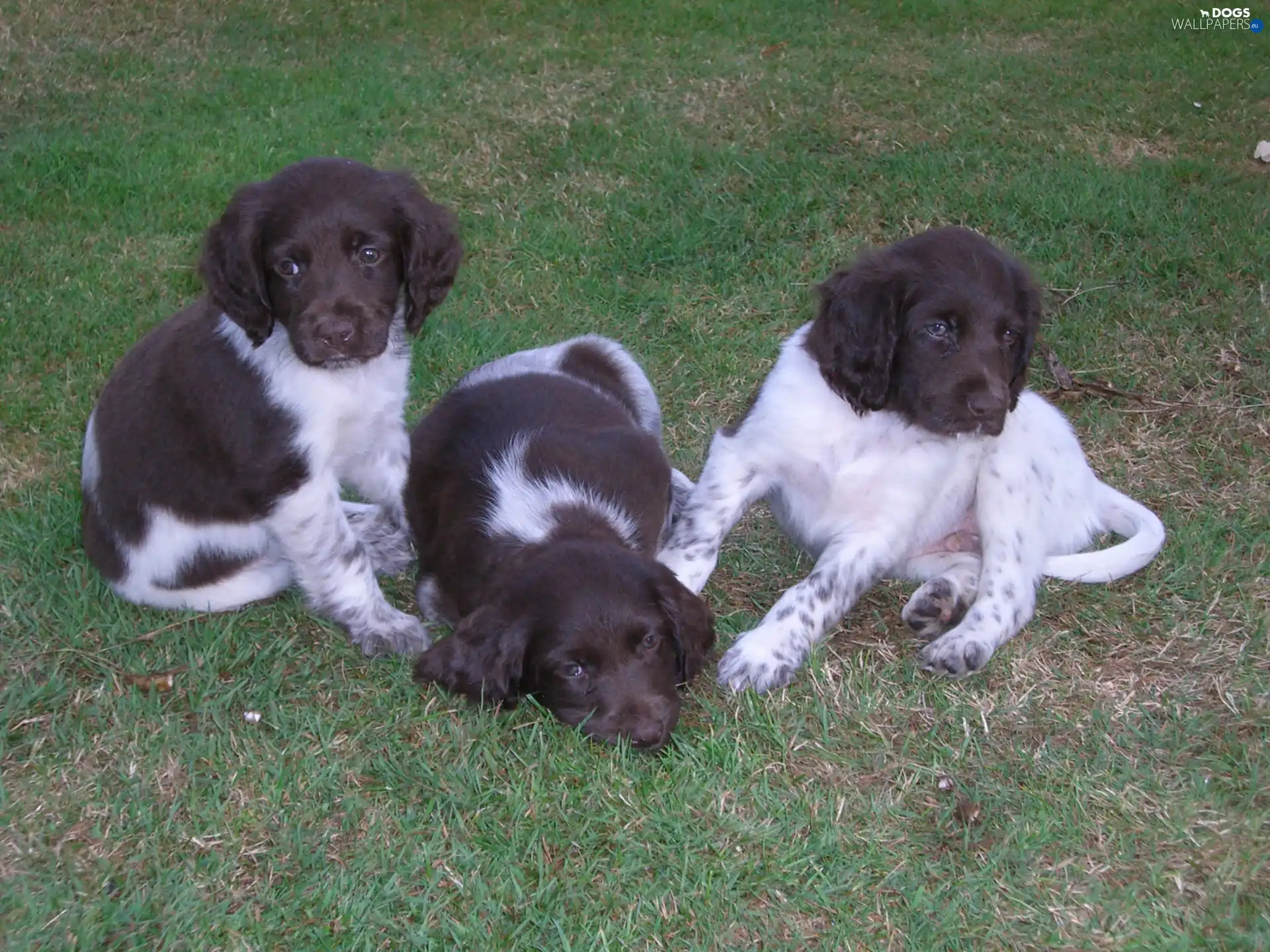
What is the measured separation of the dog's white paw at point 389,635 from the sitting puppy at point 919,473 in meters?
0.83

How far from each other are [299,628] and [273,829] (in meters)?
0.87

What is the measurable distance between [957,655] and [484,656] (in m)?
1.33

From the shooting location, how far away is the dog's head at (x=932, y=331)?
3520 mm

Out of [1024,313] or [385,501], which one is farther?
[385,501]

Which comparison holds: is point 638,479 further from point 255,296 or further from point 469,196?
point 469,196

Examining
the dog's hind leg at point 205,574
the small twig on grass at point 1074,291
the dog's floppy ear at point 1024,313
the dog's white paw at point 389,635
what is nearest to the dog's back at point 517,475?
the dog's white paw at point 389,635

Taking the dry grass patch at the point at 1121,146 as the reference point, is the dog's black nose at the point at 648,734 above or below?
below

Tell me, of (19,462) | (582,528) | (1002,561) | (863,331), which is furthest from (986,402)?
(19,462)

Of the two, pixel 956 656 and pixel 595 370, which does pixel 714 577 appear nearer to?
pixel 956 656

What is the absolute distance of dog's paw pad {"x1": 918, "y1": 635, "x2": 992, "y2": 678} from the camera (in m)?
3.41

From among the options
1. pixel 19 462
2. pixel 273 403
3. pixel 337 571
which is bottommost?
pixel 19 462

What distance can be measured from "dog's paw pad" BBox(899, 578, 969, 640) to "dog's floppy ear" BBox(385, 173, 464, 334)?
168 cm

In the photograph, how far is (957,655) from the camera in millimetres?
3430

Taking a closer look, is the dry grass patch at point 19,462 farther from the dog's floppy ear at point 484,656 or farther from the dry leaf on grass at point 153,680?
the dog's floppy ear at point 484,656
